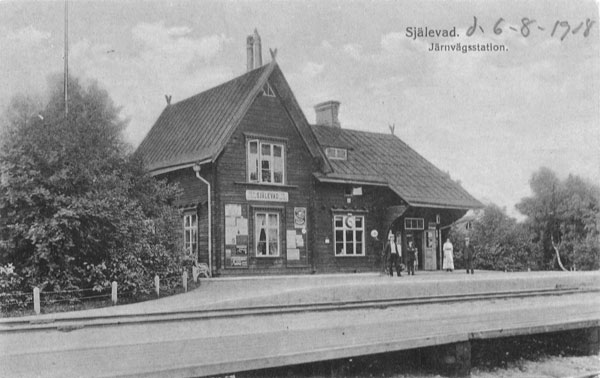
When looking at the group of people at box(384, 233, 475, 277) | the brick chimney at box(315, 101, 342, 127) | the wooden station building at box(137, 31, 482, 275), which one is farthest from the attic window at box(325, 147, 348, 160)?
the group of people at box(384, 233, 475, 277)

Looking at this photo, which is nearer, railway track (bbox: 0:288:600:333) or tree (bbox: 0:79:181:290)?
railway track (bbox: 0:288:600:333)

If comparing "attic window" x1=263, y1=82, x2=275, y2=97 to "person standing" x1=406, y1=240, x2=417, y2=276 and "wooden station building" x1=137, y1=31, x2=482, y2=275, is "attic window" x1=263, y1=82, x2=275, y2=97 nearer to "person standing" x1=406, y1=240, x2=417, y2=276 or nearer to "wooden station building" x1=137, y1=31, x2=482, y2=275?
"wooden station building" x1=137, y1=31, x2=482, y2=275

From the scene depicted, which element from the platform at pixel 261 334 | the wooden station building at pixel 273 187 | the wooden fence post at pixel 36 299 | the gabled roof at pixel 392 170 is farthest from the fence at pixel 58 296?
the gabled roof at pixel 392 170

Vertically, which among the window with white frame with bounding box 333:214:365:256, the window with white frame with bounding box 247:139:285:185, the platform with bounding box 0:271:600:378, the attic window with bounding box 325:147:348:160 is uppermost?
the attic window with bounding box 325:147:348:160

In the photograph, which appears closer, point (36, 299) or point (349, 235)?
point (36, 299)

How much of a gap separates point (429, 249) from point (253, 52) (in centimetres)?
1143

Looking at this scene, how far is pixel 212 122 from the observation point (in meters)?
24.4

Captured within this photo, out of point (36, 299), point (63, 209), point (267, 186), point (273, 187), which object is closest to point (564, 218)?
point (273, 187)

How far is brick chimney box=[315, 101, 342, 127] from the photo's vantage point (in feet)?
103

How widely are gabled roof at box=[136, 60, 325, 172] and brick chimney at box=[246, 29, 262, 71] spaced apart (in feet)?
5.62

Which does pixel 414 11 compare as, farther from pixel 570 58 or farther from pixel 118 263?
pixel 118 263

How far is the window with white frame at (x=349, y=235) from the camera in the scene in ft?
85.8

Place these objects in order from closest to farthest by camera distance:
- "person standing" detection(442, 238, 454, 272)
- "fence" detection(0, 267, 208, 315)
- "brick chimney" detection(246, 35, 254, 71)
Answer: "fence" detection(0, 267, 208, 315)
"brick chimney" detection(246, 35, 254, 71)
"person standing" detection(442, 238, 454, 272)

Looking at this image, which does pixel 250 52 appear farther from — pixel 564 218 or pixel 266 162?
pixel 564 218
